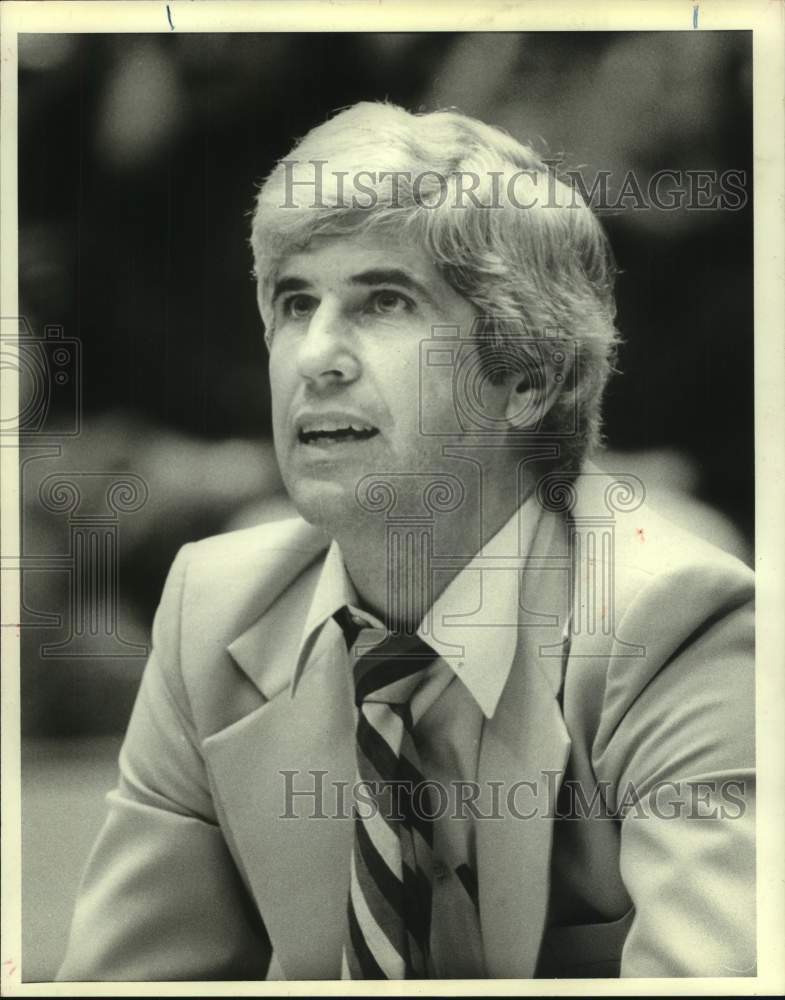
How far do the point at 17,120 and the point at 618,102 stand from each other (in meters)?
1.09

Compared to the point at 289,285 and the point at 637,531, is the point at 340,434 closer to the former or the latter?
the point at 289,285

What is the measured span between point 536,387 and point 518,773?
678 millimetres

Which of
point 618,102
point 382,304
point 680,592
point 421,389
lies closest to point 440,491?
point 421,389

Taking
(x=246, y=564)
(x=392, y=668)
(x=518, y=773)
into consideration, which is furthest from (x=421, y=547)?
(x=518, y=773)

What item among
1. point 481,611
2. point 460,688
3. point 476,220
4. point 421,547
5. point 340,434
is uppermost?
point 476,220

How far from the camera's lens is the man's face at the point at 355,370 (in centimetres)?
171

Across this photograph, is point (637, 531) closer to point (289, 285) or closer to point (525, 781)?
point (525, 781)

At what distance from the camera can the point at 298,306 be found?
1735mm

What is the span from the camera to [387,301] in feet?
5.61

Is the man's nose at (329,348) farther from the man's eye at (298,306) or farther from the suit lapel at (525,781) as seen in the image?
the suit lapel at (525,781)

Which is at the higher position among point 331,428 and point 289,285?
point 289,285

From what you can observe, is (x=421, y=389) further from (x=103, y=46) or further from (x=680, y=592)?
(x=103, y=46)

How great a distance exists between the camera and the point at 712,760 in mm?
1757

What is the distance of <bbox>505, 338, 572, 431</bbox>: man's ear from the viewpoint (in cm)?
175
